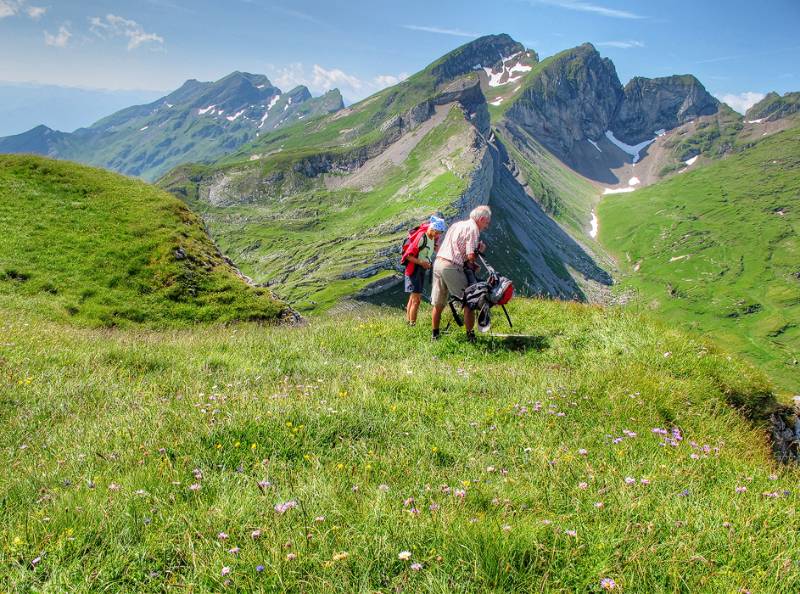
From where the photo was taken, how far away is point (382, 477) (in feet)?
16.0

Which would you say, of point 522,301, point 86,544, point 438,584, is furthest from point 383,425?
point 522,301

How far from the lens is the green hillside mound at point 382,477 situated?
347cm

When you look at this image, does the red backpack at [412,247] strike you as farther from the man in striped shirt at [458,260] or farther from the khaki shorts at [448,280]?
the khaki shorts at [448,280]

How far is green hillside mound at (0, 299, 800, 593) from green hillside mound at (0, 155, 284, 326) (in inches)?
637

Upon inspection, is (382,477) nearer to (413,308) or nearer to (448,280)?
(448,280)

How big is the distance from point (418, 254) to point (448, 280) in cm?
175

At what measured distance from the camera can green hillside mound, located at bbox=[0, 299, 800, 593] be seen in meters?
3.47

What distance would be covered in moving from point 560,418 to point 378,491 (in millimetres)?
3429

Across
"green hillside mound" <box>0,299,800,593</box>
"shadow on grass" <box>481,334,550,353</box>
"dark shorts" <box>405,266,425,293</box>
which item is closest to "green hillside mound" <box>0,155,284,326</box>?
"dark shorts" <box>405,266,425,293</box>

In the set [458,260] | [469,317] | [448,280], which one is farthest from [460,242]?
[469,317]

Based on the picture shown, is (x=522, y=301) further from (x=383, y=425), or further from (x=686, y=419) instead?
(x=383, y=425)

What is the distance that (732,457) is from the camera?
233 inches

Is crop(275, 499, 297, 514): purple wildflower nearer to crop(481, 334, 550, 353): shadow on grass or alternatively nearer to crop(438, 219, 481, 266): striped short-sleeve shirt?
crop(481, 334, 550, 353): shadow on grass

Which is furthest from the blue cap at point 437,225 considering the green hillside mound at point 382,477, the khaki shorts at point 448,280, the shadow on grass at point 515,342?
the green hillside mound at point 382,477
